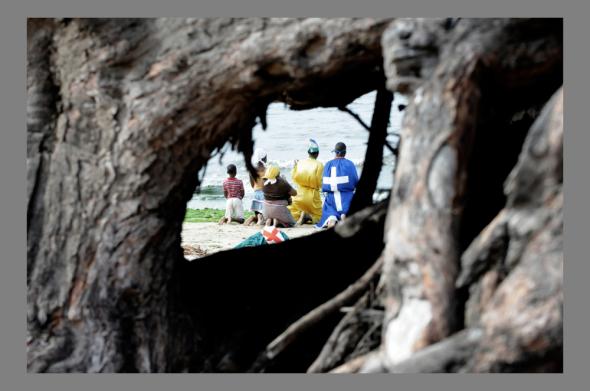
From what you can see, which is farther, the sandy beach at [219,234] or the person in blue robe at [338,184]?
the sandy beach at [219,234]

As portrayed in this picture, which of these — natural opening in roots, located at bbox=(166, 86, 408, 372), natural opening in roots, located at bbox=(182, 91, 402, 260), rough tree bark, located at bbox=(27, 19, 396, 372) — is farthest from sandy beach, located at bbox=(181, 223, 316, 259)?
rough tree bark, located at bbox=(27, 19, 396, 372)

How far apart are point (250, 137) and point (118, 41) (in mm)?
1216

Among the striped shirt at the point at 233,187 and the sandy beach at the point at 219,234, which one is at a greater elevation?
the striped shirt at the point at 233,187

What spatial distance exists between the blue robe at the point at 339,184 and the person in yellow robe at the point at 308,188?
84 centimetres

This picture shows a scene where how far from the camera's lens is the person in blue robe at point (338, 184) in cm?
1055

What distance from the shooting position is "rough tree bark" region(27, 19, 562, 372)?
364 centimetres

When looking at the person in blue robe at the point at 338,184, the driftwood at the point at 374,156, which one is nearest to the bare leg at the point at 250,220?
the person in blue robe at the point at 338,184

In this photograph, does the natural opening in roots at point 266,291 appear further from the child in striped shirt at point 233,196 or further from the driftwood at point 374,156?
the child in striped shirt at point 233,196

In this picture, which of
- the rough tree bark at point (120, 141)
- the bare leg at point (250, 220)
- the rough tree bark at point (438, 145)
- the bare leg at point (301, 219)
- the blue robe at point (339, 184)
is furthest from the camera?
the bare leg at point (250, 220)

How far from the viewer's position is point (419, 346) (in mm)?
3738

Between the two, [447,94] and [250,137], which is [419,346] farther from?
[250,137]

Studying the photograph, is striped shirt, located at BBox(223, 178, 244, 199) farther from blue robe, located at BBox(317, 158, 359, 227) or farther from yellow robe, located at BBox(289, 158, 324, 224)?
blue robe, located at BBox(317, 158, 359, 227)

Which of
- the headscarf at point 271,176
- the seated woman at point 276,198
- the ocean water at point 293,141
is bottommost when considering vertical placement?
the seated woman at point 276,198

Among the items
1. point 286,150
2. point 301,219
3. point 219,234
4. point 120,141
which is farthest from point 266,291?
point 286,150
